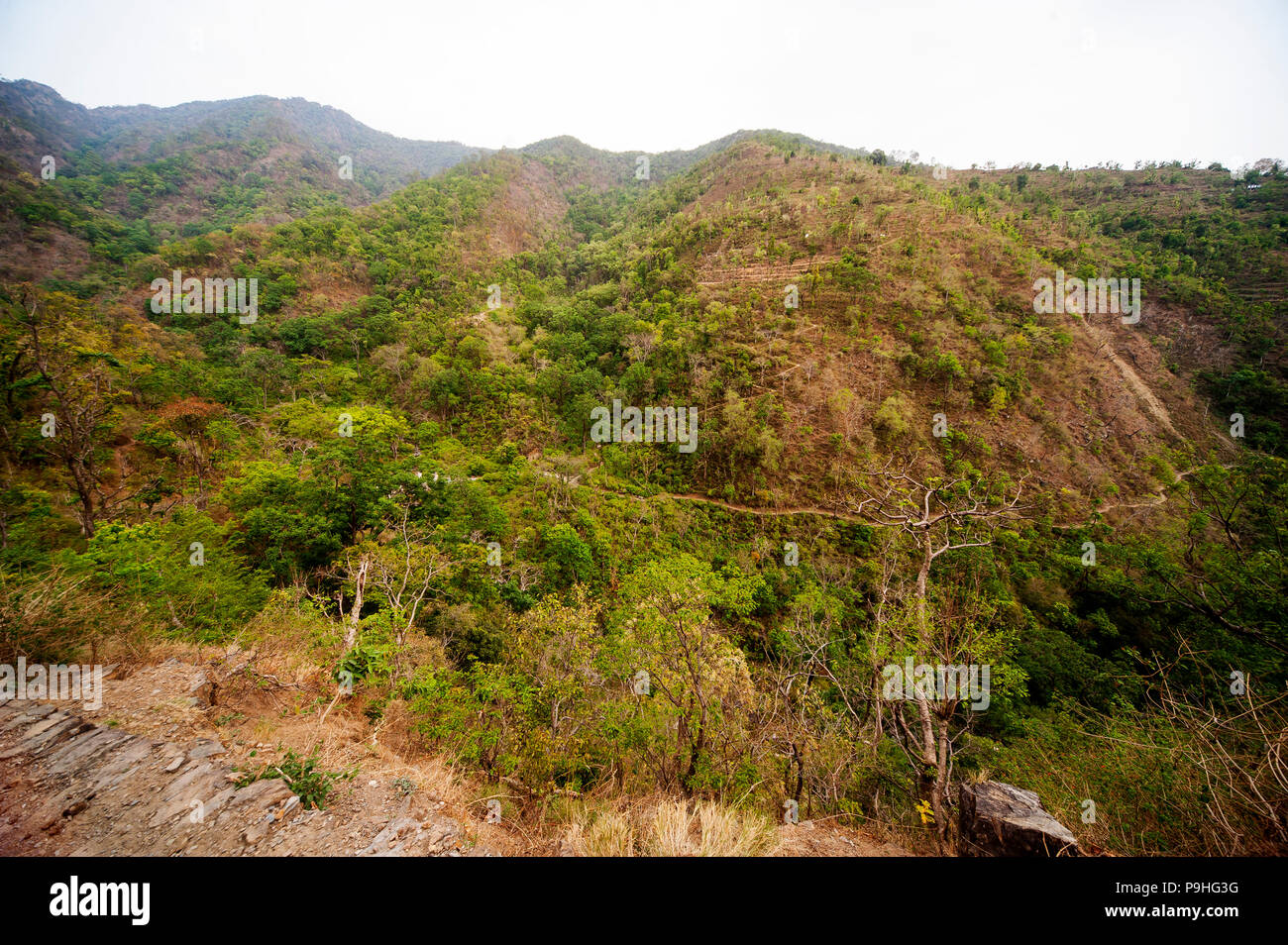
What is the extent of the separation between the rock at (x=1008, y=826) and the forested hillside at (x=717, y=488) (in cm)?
42

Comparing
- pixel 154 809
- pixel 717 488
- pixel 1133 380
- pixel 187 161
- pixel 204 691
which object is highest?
pixel 187 161

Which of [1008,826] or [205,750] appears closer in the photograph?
[1008,826]

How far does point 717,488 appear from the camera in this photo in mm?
27672

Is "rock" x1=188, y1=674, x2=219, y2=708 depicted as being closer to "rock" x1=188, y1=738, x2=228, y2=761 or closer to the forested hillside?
the forested hillside

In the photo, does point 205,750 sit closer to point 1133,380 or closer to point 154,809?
point 154,809

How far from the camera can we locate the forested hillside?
22.8 ft

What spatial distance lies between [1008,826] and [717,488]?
23.5m

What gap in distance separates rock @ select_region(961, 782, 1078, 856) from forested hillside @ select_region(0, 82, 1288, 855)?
416 mm

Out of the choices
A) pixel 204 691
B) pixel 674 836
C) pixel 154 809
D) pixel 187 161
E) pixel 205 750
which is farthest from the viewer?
pixel 187 161

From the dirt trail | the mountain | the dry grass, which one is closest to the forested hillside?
the dry grass

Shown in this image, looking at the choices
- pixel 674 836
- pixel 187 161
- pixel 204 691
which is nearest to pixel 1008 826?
pixel 674 836
